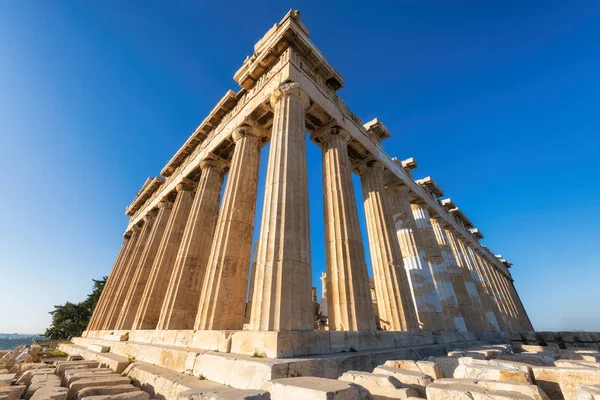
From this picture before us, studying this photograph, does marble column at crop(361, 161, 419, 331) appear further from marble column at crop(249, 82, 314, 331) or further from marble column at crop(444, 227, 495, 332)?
marble column at crop(444, 227, 495, 332)

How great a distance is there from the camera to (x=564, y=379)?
3.16 metres

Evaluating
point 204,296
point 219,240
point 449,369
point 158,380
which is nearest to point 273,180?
point 219,240

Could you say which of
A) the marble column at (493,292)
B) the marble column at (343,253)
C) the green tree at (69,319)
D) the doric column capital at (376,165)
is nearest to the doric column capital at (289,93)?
the marble column at (343,253)

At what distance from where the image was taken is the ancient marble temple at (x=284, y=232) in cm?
710

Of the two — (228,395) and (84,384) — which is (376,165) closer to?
(228,395)

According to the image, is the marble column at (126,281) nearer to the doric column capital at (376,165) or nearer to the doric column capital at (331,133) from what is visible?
the doric column capital at (331,133)

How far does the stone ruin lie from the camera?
3643 mm

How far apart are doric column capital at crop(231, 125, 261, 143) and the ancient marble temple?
0.05m

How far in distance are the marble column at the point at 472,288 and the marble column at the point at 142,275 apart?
2199 centimetres

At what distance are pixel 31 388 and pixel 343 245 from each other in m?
8.09

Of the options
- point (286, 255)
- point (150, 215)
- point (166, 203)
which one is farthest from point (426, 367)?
point (150, 215)

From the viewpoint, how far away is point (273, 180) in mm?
8070

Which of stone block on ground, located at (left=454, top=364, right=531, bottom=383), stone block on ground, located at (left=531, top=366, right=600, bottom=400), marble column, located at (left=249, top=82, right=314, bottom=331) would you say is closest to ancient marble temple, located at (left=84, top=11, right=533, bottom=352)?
marble column, located at (left=249, top=82, right=314, bottom=331)

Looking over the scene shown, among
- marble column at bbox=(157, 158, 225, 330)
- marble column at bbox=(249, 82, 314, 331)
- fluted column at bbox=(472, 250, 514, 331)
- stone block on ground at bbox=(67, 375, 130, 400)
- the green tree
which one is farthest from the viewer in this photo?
the green tree
